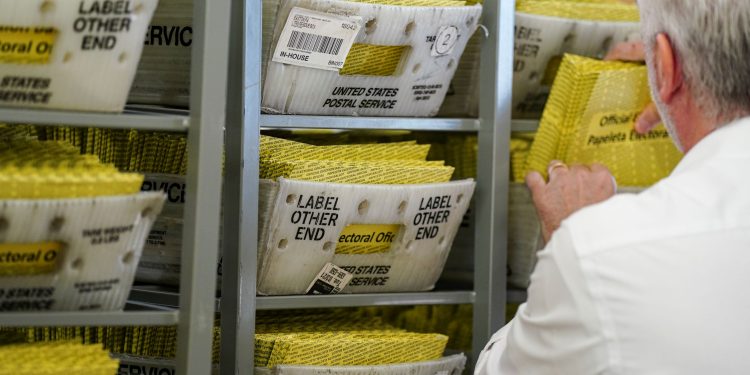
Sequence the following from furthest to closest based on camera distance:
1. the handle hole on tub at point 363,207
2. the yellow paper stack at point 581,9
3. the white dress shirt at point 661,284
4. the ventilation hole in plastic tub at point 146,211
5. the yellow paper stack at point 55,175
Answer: the yellow paper stack at point 581,9 < the handle hole on tub at point 363,207 < the ventilation hole in plastic tub at point 146,211 < the yellow paper stack at point 55,175 < the white dress shirt at point 661,284

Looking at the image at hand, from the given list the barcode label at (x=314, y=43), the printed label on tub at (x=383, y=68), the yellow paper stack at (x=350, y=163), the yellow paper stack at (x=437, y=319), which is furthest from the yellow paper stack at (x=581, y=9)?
the yellow paper stack at (x=437, y=319)

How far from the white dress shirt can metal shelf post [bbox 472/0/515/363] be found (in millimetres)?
836

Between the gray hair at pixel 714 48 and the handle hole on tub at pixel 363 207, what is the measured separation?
0.74m

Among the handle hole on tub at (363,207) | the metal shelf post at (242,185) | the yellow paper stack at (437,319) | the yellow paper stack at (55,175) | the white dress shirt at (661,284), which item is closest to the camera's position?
the white dress shirt at (661,284)

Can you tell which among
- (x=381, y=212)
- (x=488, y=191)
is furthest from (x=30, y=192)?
(x=488, y=191)

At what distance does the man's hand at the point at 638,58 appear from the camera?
2434mm

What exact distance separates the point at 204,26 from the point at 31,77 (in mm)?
324

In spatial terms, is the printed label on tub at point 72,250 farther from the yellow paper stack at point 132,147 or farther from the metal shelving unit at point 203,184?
the yellow paper stack at point 132,147

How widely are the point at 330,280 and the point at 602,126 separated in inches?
29.0

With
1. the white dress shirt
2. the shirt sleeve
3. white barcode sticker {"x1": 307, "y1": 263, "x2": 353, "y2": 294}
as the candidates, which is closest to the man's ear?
the white dress shirt

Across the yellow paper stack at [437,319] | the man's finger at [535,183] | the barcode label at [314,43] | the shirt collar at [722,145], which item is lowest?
the yellow paper stack at [437,319]

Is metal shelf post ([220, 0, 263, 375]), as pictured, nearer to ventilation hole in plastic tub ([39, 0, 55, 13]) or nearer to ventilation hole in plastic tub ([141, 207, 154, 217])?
A: ventilation hole in plastic tub ([141, 207, 154, 217])

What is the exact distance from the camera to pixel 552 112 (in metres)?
2.43

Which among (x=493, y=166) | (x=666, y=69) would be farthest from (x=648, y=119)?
(x=666, y=69)
